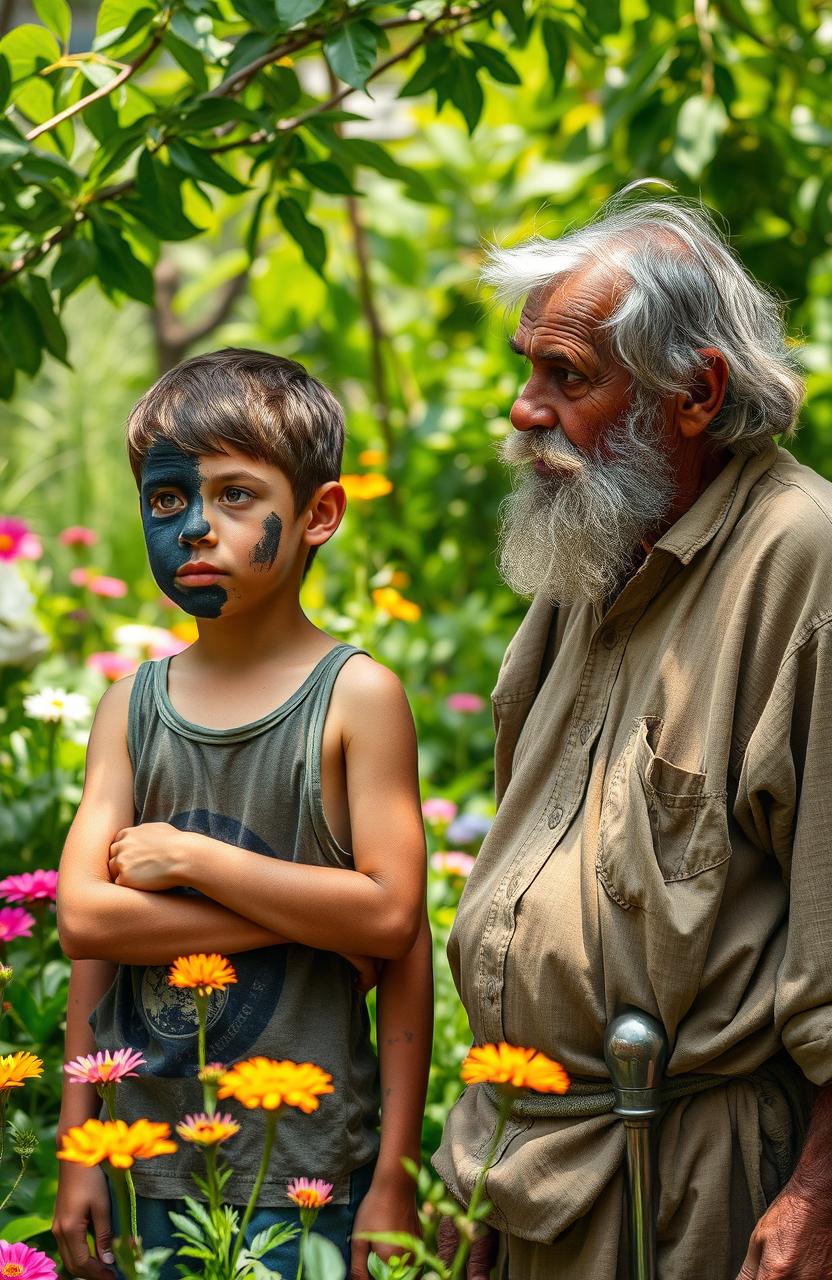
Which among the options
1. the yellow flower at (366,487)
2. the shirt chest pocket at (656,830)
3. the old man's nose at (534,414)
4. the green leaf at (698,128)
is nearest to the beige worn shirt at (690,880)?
the shirt chest pocket at (656,830)

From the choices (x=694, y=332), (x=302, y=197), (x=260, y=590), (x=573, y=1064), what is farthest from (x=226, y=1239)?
(x=302, y=197)

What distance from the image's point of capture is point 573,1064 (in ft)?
5.81

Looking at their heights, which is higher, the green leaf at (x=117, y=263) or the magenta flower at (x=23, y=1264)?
the green leaf at (x=117, y=263)

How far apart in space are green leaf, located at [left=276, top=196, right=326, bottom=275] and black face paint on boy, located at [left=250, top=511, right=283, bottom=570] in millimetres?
892

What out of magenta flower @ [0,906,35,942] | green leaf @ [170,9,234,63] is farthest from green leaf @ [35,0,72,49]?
magenta flower @ [0,906,35,942]

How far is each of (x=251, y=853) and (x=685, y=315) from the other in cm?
88

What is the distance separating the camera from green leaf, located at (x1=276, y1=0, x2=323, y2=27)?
6.77 feet

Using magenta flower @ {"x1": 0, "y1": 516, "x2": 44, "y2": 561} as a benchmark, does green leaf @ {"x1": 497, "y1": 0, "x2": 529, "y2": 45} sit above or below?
above

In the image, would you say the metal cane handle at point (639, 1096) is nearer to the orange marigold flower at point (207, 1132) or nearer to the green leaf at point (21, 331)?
the orange marigold flower at point (207, 1132)

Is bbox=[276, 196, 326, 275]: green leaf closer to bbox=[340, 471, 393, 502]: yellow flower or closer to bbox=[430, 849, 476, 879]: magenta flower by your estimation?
bbox=[340, 471, 393, 502]: yellow flower

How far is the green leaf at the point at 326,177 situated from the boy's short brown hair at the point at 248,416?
57cm

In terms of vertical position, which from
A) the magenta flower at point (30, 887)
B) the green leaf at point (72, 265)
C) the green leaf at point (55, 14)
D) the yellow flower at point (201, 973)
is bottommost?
the magenta flower at point (30, 887)

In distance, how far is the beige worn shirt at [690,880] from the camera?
65.6 inches

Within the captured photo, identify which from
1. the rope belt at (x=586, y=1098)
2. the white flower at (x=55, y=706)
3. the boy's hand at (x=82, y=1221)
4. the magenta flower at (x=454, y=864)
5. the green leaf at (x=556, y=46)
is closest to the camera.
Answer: the rope belt at (x=586, y=1098)
